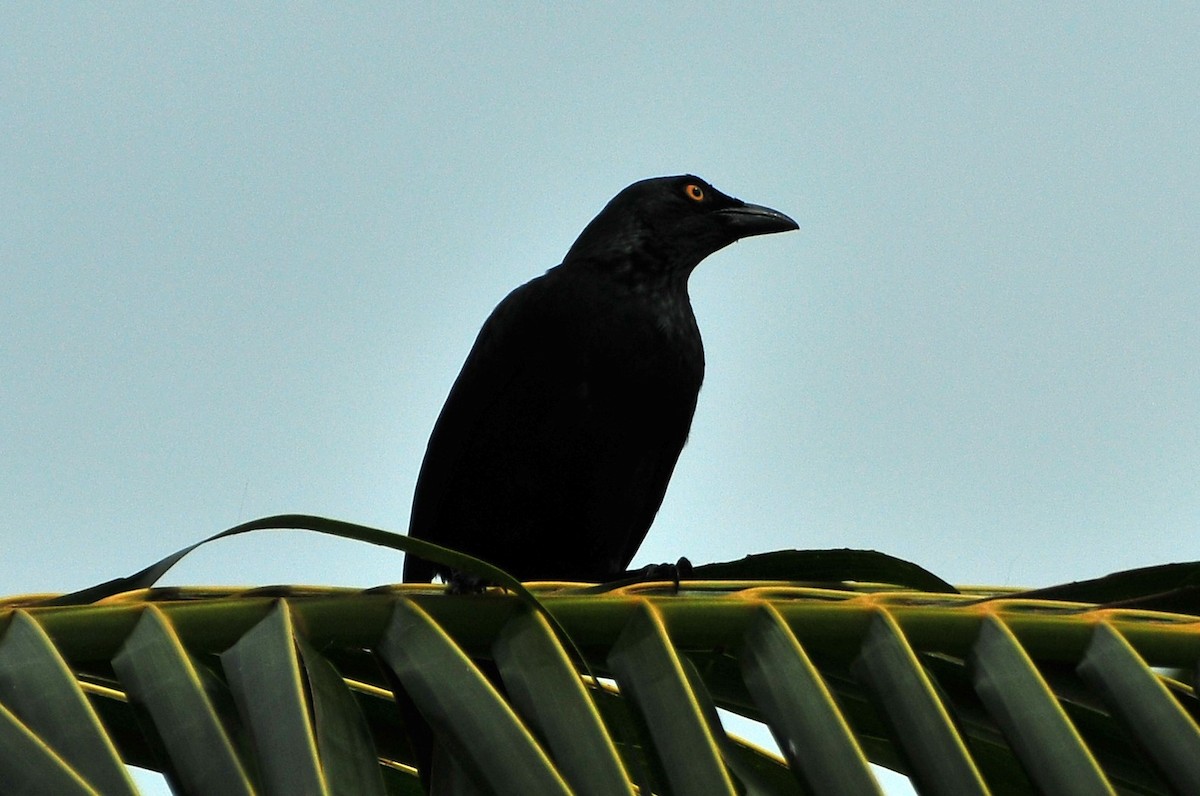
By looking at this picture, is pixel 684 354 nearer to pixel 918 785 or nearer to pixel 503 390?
pixel 503 390

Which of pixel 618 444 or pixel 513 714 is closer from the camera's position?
pixel 513 714

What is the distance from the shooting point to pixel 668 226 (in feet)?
15.4

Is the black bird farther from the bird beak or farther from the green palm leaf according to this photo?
the green palm leaf

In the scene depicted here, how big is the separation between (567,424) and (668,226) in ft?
3.45

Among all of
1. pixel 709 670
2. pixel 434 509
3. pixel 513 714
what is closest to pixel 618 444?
pixel 434 509

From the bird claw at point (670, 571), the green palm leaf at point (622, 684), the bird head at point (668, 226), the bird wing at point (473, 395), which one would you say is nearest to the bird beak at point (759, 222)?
the bird head at point (668, 226)

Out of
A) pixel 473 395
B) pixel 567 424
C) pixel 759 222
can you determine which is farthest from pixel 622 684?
pixel 759 222

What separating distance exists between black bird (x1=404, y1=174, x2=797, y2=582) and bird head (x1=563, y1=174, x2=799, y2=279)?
25 mm

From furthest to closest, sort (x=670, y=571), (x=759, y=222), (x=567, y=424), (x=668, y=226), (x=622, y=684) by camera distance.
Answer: (x=759, y=222), (x=668, y=226), (x=567, y=424), (x=670, y=571), (x=622, y=684)

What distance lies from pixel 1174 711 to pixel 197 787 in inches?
34.9

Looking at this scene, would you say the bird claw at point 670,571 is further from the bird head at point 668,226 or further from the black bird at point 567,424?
the bird head at point 668,226

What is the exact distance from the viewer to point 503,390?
406 centimetres

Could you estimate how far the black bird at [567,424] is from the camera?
3895 millimetres

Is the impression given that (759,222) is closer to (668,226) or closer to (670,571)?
(668,226)
